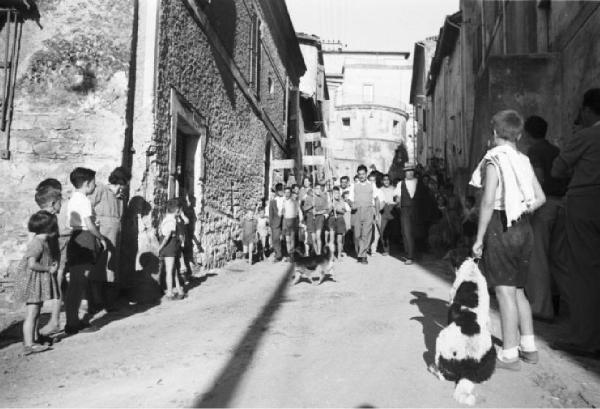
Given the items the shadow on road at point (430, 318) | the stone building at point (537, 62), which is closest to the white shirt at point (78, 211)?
the shadow on road at point (430, 318)

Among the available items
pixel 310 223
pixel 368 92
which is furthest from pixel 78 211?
pixel 368 92

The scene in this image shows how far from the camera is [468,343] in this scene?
2.65 m

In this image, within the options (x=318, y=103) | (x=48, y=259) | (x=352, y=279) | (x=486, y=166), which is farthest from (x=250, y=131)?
(x=318, y=103)

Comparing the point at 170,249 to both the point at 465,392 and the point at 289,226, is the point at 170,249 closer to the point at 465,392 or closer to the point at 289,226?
the point at 289,226

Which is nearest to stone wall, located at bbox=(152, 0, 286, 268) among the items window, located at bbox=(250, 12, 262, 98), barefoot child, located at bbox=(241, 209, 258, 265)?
barefoot child, located at bbox=(241, 209, 258, 265)

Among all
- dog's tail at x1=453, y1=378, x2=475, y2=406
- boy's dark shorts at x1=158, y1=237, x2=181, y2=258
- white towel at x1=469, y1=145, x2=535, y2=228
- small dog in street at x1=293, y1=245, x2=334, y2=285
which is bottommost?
dog's tail at x1=453, y1=378, x2=475, y2=406

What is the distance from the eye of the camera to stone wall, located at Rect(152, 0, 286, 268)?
654 cm

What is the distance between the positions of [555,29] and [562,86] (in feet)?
3.34

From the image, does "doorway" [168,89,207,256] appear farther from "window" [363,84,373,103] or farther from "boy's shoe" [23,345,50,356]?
"window" [363,84,373,103]

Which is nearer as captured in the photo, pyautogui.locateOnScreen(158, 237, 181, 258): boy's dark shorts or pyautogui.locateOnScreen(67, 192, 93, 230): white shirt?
pyautogui.locateOnScreen(67, 192, 93, 230): white shirt

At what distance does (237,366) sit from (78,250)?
7.15ft

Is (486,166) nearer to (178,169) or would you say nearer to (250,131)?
(178,169)

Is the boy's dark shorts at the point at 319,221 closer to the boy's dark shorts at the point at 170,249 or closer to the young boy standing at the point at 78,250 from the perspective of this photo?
the boy's dark shorts at the point at 170,249

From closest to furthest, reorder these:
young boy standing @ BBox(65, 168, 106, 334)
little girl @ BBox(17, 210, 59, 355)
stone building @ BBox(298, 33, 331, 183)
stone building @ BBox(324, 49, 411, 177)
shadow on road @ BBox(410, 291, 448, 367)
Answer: shadow on road @ BBox(410, 291, 448, 367) → little girl @ BBox(17, 210, 59, 355) → young boy standing @ BBox(65, 168, 106, 334) → stone building @ BBox(298, 33, 331, 183) → stone building @ BBox(324, 49, 411, 177)
